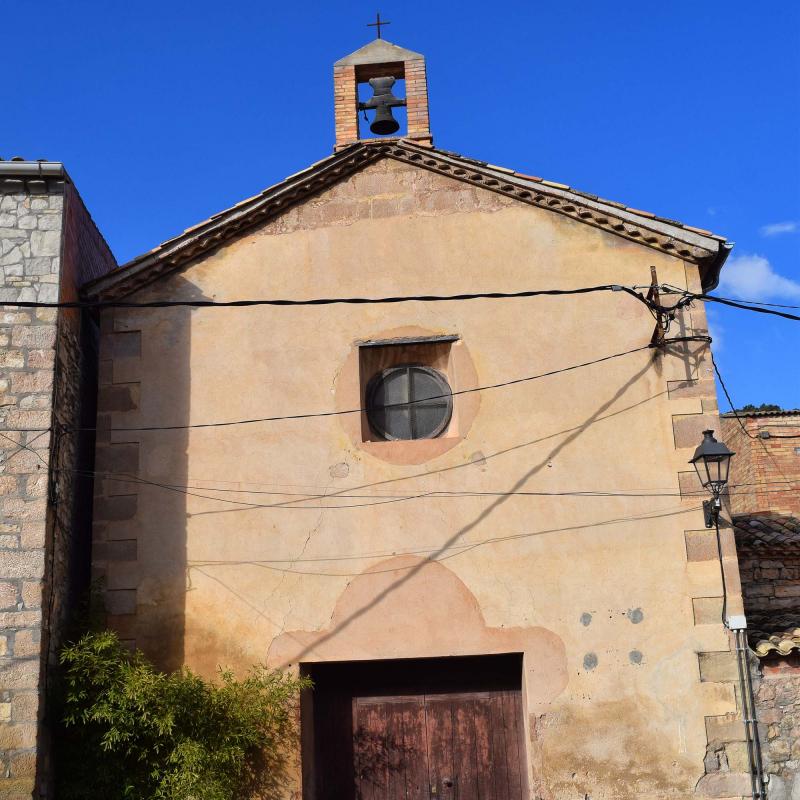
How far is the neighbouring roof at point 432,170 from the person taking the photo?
9.24 m

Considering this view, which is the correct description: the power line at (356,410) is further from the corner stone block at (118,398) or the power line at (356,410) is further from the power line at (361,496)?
the power line at (361,496)

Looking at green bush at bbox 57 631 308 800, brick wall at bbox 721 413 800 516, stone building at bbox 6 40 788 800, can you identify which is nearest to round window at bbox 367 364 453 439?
stone building at bbox 6 40 788 800

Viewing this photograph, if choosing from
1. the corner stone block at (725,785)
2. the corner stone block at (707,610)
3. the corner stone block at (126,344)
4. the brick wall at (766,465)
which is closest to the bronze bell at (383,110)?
the corner stone block at (126,344)

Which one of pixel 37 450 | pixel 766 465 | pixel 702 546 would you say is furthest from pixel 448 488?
pixel 766 465

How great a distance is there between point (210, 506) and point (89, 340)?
2.19 m

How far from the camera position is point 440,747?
341 inches

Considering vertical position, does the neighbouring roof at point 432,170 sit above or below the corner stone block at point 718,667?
above

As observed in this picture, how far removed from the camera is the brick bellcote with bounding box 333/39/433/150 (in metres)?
10.3

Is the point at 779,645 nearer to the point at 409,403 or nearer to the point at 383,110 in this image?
the point at 409,403

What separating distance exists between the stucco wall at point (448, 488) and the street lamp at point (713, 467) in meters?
0.20

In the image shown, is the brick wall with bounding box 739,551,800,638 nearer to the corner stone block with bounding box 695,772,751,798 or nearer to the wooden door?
the corner stone block with bounding box 695,772,751,798

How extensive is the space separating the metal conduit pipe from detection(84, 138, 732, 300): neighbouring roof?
357cm

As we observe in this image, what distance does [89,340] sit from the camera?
31.6 feet

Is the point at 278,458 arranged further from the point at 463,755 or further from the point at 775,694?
the point at 775,694
